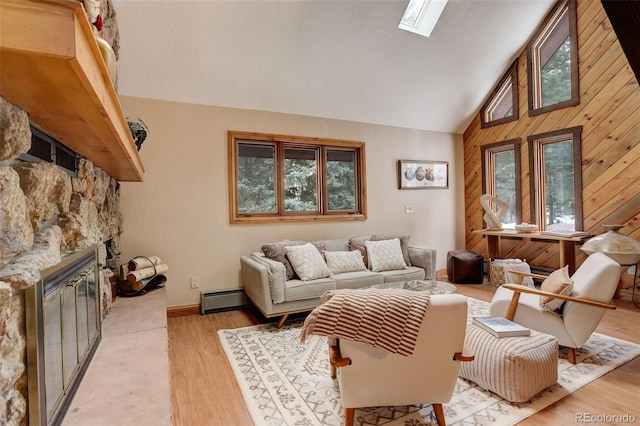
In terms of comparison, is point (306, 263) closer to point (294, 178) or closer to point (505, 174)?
point (294, 178)

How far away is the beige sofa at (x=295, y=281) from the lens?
3.13 m

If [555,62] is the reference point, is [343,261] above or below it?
below

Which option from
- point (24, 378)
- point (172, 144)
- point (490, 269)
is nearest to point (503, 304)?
A: point (490, 269)

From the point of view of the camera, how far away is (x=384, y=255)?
3.95 meters

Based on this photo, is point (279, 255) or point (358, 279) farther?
point (358, 279)

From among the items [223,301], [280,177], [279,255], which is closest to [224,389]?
[279,255]

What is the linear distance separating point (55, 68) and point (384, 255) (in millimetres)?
3607

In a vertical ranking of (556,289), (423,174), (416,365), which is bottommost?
(416,365)

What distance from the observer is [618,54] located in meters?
3.75

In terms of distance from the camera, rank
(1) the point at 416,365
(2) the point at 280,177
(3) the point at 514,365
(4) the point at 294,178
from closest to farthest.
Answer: (1) the point at 416,365 < (3) the point at 514,365 < (2) the point at 280,177 < (4) the point at 294,178

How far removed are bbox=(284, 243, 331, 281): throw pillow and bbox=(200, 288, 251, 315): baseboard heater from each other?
2.88ft

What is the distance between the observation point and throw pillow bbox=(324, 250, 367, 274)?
373cm

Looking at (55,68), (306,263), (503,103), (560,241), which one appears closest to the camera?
(55,68)

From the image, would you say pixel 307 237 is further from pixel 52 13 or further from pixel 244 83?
pixel 52 13
